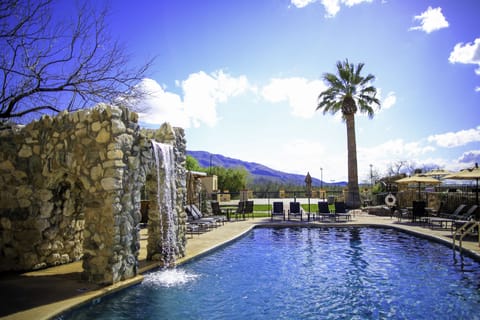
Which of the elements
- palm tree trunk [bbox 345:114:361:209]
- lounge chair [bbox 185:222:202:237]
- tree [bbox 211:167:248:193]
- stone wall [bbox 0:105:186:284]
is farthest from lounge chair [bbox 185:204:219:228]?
tree [bbox 211:167:248:193]

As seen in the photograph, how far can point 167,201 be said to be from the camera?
7.29 meters

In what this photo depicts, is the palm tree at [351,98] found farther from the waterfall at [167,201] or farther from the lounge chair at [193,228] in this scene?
the waterfall at [167,201]

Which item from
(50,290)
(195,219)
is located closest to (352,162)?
(195,219)

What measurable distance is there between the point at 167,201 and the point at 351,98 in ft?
56.0

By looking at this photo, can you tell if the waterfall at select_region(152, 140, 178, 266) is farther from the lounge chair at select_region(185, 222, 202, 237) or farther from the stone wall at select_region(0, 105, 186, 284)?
the lounge chair at select_region(185, 222, 202, 237)

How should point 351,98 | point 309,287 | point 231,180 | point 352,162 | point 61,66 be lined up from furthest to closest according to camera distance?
1. point 231,180
2. point 351,98
3. point 352,162
4. point 61,66
5. point 309,287

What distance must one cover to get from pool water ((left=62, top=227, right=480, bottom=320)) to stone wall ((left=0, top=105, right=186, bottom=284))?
95cm

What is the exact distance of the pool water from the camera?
4.67 metres

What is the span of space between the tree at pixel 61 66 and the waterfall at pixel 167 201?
8.36 feet

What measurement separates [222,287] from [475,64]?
13.3 metres

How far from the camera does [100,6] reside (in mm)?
7871

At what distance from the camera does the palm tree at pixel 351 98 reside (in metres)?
20.7

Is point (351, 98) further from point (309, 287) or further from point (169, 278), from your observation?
point (169, 278)

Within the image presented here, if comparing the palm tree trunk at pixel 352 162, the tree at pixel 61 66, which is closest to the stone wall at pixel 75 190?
the tree at pixel 61 66
